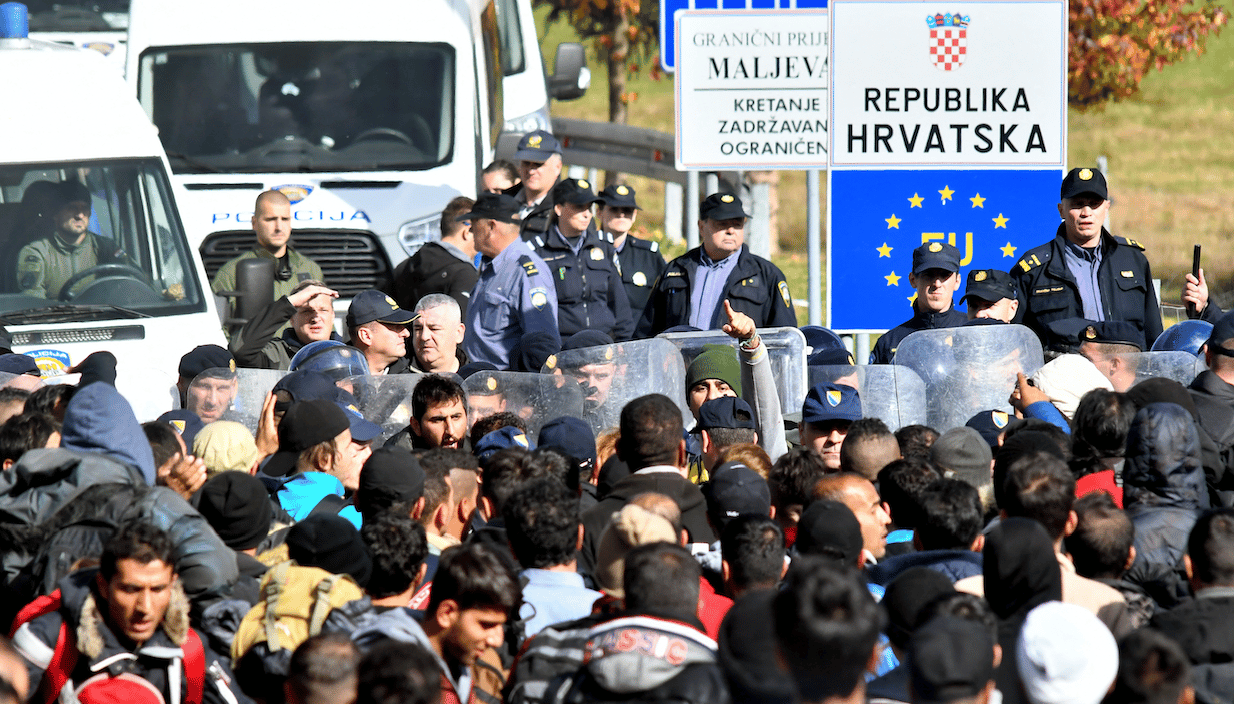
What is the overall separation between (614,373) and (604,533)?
9.21 feet

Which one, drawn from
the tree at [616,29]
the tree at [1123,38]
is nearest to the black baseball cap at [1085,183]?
the tree at [1123,38]

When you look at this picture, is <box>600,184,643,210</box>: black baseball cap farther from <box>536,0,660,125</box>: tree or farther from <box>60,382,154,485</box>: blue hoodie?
<box>536,0,660,125</box>: tree

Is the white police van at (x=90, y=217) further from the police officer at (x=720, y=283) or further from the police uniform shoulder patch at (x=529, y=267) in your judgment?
the police officer at (x=720, y=283)

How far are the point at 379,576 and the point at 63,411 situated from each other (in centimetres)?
208

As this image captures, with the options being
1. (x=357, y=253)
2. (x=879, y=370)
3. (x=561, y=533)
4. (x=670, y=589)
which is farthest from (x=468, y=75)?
(x=670, y=589)

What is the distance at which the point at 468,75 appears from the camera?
11.3 metres

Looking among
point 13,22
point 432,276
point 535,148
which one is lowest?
point 432,276

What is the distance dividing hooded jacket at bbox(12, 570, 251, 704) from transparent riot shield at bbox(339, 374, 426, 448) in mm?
3055

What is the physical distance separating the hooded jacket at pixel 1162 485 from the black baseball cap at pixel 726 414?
5.58 ft

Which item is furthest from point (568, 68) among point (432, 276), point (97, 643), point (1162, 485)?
point (97, 643)

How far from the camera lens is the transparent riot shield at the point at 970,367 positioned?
24.2ft

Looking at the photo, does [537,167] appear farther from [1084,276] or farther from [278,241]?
[1084,276]

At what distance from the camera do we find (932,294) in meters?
7.98

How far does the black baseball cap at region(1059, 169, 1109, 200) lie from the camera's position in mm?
8352
